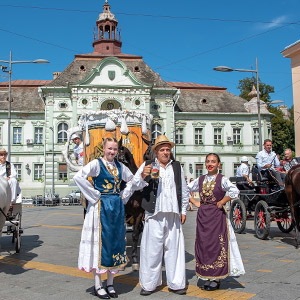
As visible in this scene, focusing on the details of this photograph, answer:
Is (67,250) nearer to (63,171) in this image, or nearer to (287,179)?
(287,179)

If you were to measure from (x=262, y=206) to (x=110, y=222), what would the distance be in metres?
5.94

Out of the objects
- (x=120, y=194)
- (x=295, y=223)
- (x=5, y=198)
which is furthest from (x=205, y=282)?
(x=295, y=223)

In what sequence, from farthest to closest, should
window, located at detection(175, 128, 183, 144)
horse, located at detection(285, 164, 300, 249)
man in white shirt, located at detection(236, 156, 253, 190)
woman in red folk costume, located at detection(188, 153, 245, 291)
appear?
window, located at detection(175, 128, 183, 144) → man in white shirt, located at detection(236, 156, 253, 190) → horse, located at detection(285, 164, 300, 249) → woman in red folk costume, located at detection(188, 153, 245, 291)

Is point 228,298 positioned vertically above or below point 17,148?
below

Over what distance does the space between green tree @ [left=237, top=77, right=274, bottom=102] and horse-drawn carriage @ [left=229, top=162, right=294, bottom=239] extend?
142ft

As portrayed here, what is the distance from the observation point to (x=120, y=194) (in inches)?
221

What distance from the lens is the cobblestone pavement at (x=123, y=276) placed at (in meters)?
5.23

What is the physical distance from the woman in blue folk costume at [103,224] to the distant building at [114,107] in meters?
33.9

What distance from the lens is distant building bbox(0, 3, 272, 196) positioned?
131ft

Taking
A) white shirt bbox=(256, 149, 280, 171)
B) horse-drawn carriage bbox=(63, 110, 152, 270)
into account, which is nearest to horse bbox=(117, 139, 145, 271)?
horse-drawn carriage bbox=(63, 110, 152, 270)

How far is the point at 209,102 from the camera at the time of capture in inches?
1816

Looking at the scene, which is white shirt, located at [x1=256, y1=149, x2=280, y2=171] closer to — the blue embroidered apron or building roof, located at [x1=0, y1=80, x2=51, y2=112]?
the blue embroidered apron

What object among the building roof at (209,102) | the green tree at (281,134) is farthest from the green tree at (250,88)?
the building roof at (209,102)

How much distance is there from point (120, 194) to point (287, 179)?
493 cm
